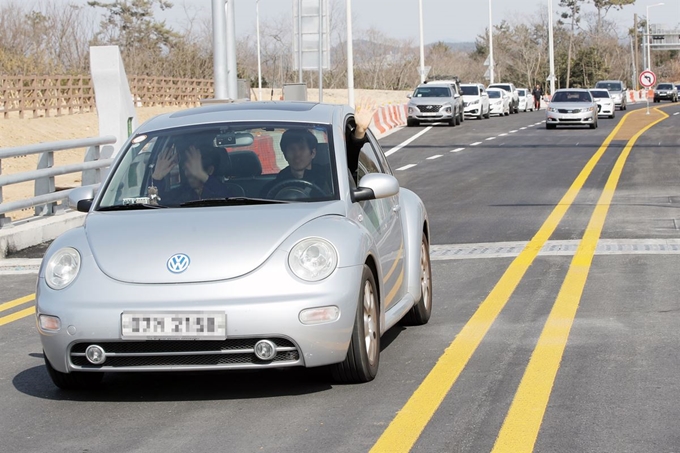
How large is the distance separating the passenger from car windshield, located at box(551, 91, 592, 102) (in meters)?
37.1

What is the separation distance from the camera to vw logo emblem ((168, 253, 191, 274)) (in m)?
6.00

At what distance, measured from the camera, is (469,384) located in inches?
248

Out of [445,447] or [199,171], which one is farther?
[199,171]

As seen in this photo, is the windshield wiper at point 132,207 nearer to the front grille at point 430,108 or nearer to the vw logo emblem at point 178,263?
the vw logo emblem at point 178,263

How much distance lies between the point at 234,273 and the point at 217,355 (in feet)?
1.29

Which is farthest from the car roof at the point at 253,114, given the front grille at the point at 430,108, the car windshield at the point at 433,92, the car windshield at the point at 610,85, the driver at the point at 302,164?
the car windshield at the point at 610,85

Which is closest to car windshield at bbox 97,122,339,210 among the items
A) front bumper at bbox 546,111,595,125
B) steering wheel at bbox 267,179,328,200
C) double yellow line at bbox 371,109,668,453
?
steering wheel at bbox 267,179,328,200

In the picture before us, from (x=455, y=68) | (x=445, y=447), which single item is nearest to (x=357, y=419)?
(x=445, y=447)

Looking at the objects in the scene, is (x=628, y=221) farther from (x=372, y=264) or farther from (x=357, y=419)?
(x=357, y=419)

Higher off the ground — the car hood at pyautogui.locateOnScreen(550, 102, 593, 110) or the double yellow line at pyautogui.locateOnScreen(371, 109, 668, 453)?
the car hood at pyautogui.locateOnScreen(550, 102, 593, 110)

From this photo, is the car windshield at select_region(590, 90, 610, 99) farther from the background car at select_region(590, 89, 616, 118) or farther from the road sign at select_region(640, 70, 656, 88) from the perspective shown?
the road sign at select_region(640, 70, 656, 88)

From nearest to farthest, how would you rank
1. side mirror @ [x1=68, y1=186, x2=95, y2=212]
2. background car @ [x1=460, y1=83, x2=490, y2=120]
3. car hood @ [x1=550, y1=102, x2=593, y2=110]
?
1. side mirror @ [x1=68, y1=186, x2=95, y2=212]
2. car hood @ [x1=550, y1=102, x2=593, y2=110]
3. background car @ [x1=460, y1=83, x2=490, y2=120]

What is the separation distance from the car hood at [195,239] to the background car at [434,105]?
131ft

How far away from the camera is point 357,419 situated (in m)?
5.68
